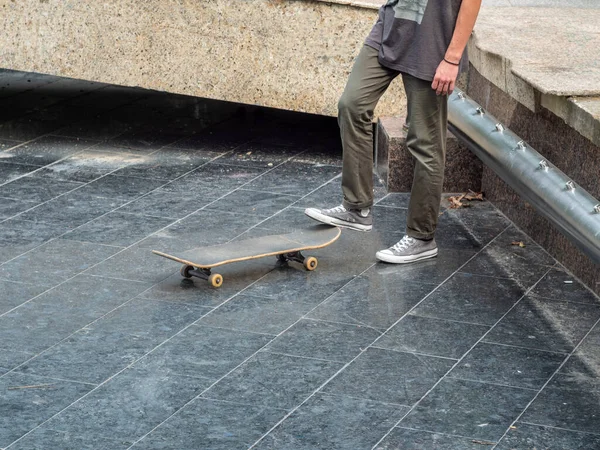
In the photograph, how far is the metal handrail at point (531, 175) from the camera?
466 cm

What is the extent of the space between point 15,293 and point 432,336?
1.92 m

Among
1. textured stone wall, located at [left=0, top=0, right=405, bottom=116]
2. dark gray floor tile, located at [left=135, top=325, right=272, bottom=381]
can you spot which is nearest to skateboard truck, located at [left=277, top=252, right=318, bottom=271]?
dark gray floor tile, located at [left=135, top=325, right=272, bottom=381]

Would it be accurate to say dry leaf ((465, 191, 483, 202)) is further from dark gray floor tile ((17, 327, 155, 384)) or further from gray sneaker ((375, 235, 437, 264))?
dark gray floor tile ((17, 327, 155, 384))

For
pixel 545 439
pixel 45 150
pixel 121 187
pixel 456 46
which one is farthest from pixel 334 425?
pixel 45 150

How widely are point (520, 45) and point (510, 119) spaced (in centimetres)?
46

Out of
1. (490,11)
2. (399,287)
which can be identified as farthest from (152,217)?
(490,11)

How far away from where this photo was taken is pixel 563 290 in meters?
5.38

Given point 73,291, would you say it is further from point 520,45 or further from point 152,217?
point 520,45

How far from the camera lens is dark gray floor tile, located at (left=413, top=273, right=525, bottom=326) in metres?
5.04

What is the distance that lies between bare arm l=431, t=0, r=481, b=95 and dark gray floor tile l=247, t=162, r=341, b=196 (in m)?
1.64

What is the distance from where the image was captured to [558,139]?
5785 mm

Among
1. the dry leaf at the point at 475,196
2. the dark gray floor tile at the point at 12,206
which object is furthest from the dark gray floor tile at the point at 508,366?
the dark gray floor tile at the point at 12,206

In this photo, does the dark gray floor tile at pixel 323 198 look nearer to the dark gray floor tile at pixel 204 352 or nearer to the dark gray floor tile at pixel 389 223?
the dark gray floor tile at pixel 389 223

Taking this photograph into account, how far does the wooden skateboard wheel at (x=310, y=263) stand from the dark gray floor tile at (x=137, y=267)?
629 mm
